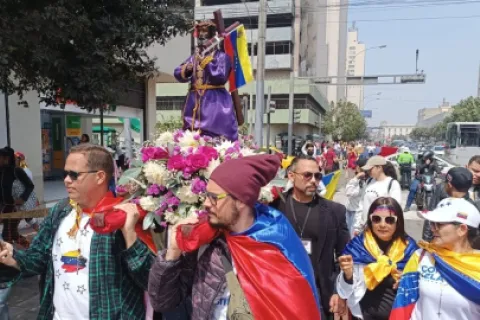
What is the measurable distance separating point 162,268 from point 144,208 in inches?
30.6

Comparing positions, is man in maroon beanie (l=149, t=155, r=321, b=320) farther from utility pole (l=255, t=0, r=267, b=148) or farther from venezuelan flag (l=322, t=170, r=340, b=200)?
utility pole (l=255, t=0, r=267, b=148)

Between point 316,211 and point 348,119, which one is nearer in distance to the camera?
point 316,211

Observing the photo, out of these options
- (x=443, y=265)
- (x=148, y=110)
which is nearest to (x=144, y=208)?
(x=443, y=265)

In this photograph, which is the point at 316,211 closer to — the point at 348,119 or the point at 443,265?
the point at 443,265

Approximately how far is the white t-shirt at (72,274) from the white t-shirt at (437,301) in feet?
6.11

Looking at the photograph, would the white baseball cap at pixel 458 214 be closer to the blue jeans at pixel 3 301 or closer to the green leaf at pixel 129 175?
the green leaf at pixel 129 175

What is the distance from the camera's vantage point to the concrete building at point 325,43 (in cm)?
5925

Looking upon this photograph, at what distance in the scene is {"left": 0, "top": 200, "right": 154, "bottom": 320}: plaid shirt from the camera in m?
1.83

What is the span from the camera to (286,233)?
1.76 meters

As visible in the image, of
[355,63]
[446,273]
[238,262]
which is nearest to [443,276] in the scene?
[446,273]

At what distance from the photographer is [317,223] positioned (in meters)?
2.88

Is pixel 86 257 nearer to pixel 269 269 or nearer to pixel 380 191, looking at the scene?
pixel 269 269

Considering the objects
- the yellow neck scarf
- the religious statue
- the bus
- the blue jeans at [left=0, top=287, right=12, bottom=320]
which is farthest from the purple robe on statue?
the bus

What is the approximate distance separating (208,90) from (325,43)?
80.9 meters
